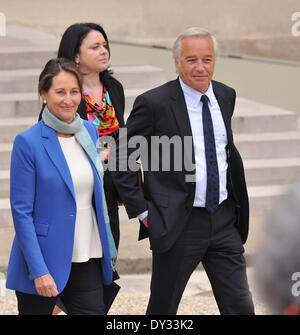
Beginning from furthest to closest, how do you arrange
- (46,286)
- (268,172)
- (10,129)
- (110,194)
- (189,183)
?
1. (10,129)
2. (268,172)
3. (110,194)
4. (189,183)
5. (46,286)

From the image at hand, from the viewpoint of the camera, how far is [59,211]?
116 inches

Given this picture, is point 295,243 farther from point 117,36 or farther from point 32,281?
point 117,36

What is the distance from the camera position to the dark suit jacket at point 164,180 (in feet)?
10.4

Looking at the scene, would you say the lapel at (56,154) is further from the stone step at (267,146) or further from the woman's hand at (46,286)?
the stone step at (267,146)

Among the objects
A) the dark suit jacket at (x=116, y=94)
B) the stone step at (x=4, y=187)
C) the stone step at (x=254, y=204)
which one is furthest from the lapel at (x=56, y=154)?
the stone step at (x=4, y=187)

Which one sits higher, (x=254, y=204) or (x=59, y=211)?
(x=59, y=211)

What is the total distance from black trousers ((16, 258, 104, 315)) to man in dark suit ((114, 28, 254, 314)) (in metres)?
0.33

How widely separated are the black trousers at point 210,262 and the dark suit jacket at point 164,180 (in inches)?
2.4

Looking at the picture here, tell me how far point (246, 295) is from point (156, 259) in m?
0.42

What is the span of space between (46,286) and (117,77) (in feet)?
19.9

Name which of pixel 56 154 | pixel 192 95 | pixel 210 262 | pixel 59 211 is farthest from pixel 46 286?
pixel 192 95

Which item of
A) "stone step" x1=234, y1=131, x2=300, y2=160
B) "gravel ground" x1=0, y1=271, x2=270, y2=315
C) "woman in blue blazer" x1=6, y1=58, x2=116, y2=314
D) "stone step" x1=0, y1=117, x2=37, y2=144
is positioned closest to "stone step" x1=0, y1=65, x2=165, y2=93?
"stone step" x1=0, y1=117, x2=37, y2=144

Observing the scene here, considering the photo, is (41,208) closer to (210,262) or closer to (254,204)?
(210,262)

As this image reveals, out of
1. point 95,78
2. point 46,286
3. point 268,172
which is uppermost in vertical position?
point 95,78
